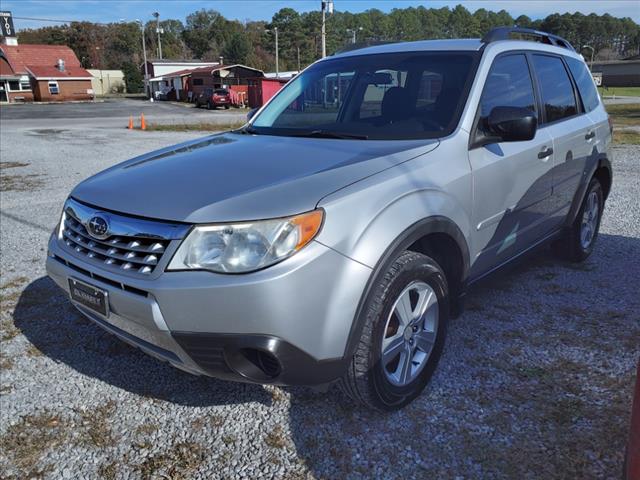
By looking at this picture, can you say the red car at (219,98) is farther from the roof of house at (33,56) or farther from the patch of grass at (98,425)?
the patch of grass at (98,425)

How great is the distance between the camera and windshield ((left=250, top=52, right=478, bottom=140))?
315 centimetres

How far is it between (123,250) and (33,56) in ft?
221

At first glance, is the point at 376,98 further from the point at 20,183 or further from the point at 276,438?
the point at 20,183

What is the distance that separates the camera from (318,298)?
2.15 metres

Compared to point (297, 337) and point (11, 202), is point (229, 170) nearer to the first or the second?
point (297, 337)

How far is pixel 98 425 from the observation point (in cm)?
275

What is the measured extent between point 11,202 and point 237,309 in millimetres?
7325

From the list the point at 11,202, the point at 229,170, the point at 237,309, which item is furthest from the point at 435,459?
the point at 11,202

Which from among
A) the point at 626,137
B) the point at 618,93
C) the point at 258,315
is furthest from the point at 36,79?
the point at 258,315

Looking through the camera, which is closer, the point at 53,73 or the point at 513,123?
the point at 513,123

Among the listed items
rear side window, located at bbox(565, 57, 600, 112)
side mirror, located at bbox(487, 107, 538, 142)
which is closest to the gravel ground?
side mirror, located at bbox(487, 107, 538, 142)

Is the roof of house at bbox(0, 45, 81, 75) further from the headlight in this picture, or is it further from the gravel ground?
the headlight

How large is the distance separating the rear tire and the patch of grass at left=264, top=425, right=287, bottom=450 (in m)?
3.10

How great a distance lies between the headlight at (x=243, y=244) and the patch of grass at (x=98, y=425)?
1078 mm
